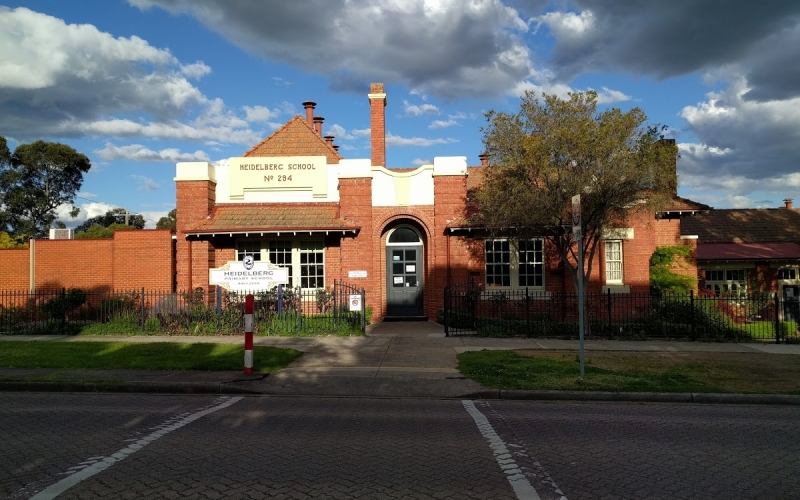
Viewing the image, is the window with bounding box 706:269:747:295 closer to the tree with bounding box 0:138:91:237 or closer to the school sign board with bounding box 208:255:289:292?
the school sign board with bounding box 208:255:289:292

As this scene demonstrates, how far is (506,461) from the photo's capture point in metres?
6.11

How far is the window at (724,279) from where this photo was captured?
2655 centimetres

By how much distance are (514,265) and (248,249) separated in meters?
9.48

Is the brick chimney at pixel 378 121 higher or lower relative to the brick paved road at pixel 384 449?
higher

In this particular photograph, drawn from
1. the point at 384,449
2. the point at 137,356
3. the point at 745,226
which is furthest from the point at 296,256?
the point at 745,226

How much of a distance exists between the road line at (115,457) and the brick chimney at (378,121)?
14502 millimetres

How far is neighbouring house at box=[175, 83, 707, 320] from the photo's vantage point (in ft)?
68.0

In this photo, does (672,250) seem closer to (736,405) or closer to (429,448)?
(736,405)

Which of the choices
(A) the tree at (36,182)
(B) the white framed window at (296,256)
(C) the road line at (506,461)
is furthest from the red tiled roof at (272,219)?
(A) the tree at (36,182)

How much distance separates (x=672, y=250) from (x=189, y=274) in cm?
1719

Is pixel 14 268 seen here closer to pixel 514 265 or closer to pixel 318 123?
pixel 318 123

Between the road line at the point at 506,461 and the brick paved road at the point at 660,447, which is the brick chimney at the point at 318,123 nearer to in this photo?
the brick paved road at the point at 660,447

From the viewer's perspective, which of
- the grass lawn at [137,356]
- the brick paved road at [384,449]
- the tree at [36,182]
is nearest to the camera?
the brick paved road at [384,449]

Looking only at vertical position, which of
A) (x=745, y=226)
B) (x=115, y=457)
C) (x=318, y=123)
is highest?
(x=318, y=123)
